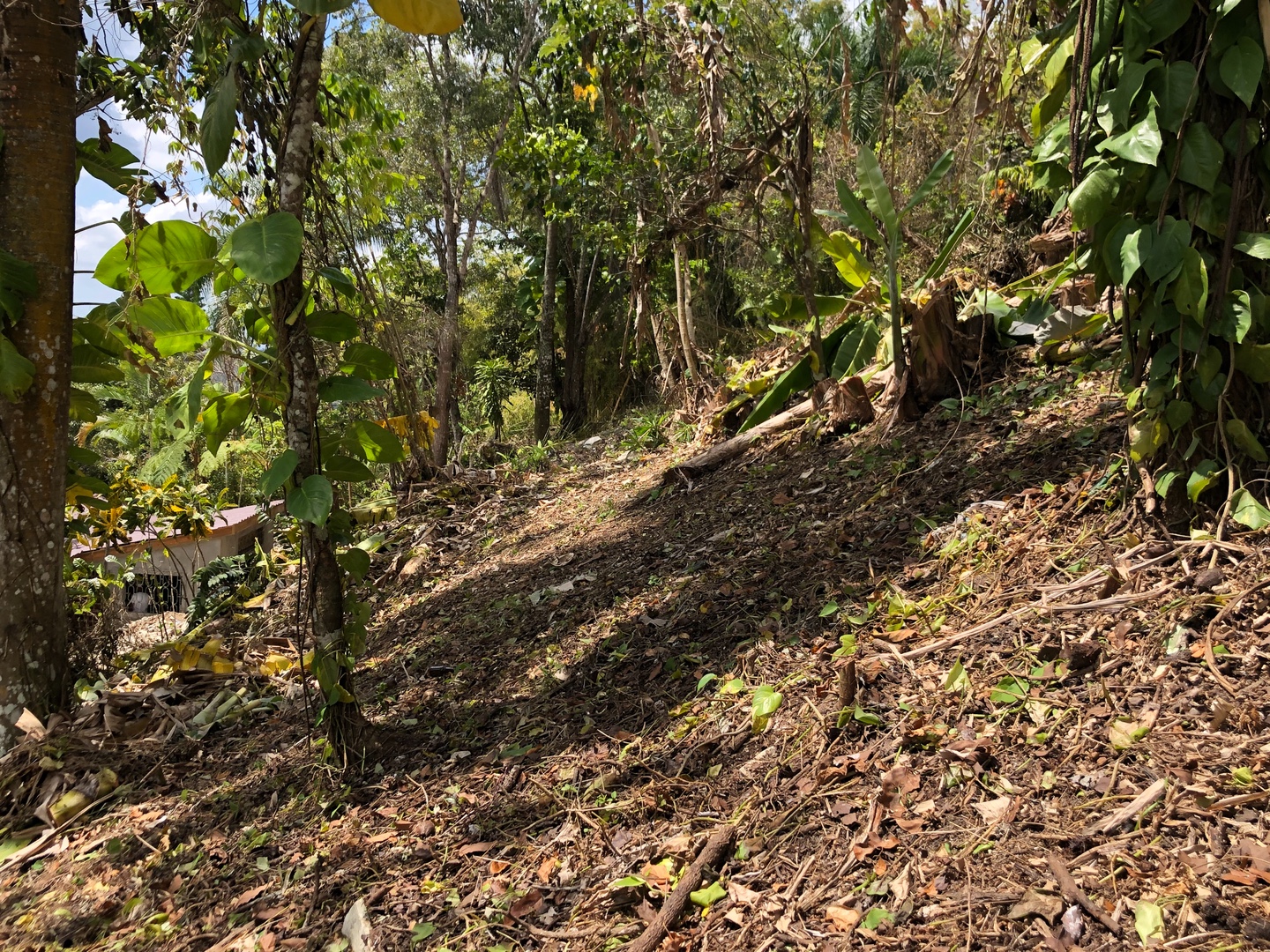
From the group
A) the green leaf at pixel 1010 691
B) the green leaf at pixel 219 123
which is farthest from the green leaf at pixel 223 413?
the green leaf at pixel 1010 691

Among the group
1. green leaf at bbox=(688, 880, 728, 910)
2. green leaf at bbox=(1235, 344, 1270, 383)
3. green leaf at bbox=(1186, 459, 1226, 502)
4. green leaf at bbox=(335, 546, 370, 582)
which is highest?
green leaf at bbox=(1235, 344, 1270, 383)

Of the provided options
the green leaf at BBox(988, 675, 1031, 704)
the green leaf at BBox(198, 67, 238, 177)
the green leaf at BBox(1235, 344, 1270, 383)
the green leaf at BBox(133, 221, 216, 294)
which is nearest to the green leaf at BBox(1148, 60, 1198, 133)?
the green leaf at BBox(1235, 344, 1270, 383)

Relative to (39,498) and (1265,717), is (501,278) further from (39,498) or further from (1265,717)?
(1265,717)

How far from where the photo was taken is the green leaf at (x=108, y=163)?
3.51m

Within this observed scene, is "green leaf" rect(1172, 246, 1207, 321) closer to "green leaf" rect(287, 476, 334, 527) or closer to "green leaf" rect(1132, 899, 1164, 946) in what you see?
"green leaf" rect(1132, 899, 1164, 946)

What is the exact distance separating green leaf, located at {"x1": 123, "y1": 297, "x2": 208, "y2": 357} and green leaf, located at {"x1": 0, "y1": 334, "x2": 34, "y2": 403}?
0.98 m

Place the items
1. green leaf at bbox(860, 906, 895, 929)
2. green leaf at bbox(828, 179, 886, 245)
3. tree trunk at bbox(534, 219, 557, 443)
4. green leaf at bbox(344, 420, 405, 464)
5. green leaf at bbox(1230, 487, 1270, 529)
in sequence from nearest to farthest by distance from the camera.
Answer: green leaf at bbox(860, 906, 895, 929) → green leaf at bbox(1230, 487, 1270, 529) → green leaf at bbox(344, 420, 405, 464) → green leaf at bbox(828, 179, 886, 245) → tree trunk at bbox(534, 219, 557, 443)

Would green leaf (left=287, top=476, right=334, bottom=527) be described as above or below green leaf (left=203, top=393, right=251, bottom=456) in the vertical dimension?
below

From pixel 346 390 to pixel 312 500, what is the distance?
0.36 meters

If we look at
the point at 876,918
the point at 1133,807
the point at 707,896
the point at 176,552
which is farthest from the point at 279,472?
the point at 176,552

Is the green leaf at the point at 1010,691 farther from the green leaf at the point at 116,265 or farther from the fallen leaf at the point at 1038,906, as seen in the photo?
the green leaf at the point at 116,265

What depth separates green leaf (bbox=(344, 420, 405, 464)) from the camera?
2.57 metres

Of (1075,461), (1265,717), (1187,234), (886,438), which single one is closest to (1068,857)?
(1265,717)

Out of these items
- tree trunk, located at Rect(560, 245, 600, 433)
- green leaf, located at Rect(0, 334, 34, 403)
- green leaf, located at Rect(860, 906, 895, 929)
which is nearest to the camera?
green leaf, located at Rect(860, 906, 895, 929)
